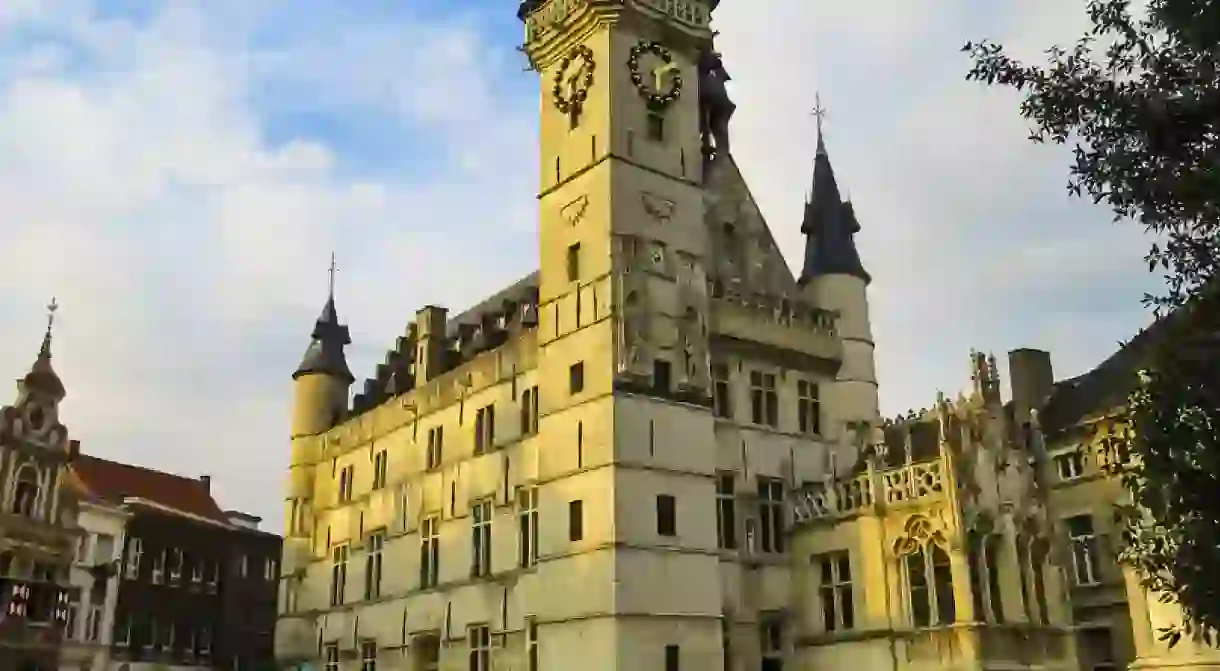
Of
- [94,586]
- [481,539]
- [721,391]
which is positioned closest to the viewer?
[721,391]

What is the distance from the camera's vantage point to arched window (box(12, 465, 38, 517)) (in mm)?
35281

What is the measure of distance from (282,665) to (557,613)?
687 inches

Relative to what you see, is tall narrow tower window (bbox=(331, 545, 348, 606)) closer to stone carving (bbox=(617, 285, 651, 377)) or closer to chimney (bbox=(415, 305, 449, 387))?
chimney (bbox=(415, 305, 449, 387))

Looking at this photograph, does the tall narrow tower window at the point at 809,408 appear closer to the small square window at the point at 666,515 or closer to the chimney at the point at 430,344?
the small square window at the point at 666,515

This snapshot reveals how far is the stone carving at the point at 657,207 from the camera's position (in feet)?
92.5

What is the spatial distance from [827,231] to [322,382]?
2049cm

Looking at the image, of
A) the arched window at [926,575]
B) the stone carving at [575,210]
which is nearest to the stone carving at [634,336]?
the stone carving at [575,210]

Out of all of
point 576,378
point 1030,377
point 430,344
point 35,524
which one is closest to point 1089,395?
point 1030,377

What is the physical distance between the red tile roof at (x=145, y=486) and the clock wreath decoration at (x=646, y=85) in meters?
27.1

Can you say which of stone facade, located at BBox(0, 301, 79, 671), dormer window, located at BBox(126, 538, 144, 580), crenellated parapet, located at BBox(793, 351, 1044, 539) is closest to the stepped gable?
crenellated parapet, located at BBox(793, 351, 1044, 539)

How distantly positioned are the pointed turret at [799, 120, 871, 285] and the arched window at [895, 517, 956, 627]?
9541 mm

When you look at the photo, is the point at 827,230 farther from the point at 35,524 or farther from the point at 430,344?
the point at 35,524

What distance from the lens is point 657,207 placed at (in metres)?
28.4

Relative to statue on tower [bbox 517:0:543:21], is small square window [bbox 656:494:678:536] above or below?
below
